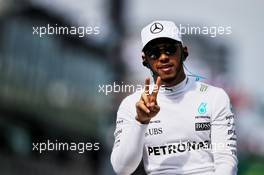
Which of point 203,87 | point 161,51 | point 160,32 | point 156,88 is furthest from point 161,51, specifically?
point 203,87

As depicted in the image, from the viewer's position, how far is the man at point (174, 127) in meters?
4.94

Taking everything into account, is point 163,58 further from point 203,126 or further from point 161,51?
point 203,126

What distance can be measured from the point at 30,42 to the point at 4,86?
3.92 meters

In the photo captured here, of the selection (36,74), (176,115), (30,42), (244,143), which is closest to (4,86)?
(36,74)

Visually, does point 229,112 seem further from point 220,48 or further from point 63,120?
point 63,120

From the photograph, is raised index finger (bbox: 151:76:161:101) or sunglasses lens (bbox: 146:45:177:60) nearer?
raised index finger (bbox: 151:76:161:101)

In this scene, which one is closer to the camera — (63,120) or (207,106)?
(207,106)

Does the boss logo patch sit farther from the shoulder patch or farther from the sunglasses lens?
the sunglasses lens

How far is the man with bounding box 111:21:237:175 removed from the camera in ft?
16.2

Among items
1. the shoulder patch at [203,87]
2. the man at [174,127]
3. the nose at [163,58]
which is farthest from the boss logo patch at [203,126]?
the nose at [163,58]

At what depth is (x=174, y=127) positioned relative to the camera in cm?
519

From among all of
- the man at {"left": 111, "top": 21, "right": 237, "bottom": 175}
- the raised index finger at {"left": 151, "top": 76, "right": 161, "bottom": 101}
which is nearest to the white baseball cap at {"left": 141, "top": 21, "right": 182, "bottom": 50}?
the man at {"left": 111, "top": 21, "right": 237, "bottom": 175}

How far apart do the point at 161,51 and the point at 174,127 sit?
0.47 m

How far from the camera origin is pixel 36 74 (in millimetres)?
22797
